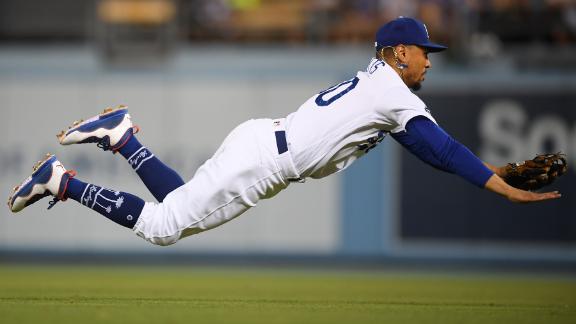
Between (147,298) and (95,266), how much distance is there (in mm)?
5936

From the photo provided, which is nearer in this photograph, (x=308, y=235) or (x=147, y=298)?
(x=147, y=298)

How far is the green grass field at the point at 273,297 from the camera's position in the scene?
195 inches

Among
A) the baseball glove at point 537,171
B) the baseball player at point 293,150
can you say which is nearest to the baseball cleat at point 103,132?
the baseball player at point 293,150

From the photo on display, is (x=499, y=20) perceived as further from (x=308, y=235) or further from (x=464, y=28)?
(x=308, y=235)

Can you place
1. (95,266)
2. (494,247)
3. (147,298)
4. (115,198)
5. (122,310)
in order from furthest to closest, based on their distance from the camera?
(494,247) < (95,266) < (147,298) < (115,198) < (122,310)

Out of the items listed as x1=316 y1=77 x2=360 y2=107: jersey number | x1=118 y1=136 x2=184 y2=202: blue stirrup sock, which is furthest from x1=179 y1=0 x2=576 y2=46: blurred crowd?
x1=118 y1=136 x2=184 y2=202: blue stirrup sock

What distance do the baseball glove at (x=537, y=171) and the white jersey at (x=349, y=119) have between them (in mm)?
647

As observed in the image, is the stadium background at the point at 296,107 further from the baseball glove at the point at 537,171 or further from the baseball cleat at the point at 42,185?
the baseball cleat at the point at 42,185

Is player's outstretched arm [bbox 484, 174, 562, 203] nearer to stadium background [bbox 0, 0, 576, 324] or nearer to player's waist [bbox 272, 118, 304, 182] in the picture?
player's waist [bbox 272, 118, 304, 182]

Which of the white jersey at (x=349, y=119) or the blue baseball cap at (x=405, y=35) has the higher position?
the blue baseball cap at (x=405, y=35)

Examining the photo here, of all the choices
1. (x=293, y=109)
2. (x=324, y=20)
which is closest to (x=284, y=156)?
(x=293, y=109)

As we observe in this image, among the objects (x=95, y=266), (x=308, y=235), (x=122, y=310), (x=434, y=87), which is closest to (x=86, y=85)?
(x=95, y=266)

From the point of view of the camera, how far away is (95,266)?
39.1ft

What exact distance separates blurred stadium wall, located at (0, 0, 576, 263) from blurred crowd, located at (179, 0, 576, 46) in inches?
0.9
